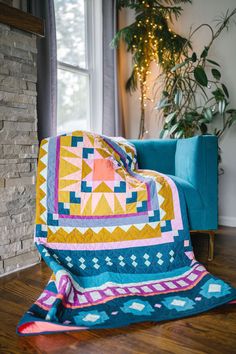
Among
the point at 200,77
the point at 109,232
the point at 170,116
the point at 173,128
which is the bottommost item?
the point at 109,232

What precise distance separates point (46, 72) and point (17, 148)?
72cm

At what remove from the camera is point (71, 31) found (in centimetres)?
272

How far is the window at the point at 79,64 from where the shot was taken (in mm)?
2645

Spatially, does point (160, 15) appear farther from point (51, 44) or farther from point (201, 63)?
point (51, 44)

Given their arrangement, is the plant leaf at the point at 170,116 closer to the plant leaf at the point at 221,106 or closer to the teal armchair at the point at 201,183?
the plant leaf at the point at 221,106

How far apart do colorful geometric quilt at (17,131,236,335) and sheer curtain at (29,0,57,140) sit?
0.46 m

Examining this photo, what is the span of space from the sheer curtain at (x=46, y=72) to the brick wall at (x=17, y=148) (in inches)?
12.9

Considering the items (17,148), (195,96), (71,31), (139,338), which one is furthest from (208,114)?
(139,338)

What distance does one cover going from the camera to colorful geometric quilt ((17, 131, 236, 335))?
1339mm

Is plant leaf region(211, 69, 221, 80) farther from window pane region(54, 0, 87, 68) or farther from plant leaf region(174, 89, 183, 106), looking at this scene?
window pane region(54, 0, 87, 68)

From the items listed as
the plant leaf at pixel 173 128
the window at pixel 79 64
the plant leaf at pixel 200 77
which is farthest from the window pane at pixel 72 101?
the plant leaf at pixel 200 77

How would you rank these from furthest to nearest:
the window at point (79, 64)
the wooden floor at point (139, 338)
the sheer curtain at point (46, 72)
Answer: the window at point (79, 64), the sheer curtain at point (46, 72), the wooden floor at point (139, 338)

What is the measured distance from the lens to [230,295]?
4.14 feet

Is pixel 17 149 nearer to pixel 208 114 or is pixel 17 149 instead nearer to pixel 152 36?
pixel 208 114
